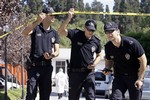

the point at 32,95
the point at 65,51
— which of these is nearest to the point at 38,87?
the point at 32,95

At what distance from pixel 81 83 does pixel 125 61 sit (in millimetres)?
1210

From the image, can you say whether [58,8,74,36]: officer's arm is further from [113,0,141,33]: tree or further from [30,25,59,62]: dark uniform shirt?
[113,0,141,33]: tree

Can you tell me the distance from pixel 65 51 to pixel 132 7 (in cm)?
6312

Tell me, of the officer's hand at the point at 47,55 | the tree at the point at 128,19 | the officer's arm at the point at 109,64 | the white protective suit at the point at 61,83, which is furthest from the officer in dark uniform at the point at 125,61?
the tree at the point at 128,19

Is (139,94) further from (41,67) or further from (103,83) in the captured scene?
(103,83)

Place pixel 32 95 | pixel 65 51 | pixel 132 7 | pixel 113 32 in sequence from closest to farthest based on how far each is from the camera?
1. pixel 113 32
2. pixel 32 95
3. pixel 65 51
4. pixel 132 7

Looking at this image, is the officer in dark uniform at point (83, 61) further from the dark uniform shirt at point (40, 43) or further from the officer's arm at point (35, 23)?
the officer's arm at point (35, 23)

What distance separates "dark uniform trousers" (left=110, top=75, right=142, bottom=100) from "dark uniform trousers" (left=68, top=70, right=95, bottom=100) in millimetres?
654

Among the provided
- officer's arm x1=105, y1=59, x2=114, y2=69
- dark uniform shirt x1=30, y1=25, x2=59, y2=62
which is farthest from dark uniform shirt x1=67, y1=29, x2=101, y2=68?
dark uniform shirt x1=30, y1=25, x2=59, y2=62

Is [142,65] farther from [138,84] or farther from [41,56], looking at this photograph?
[41,56]

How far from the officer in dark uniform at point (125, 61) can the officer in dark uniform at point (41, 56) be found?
1.12m

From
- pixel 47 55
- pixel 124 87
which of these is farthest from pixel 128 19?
pixel 47 55

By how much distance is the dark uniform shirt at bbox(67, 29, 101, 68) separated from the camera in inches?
353

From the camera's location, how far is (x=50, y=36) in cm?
892
